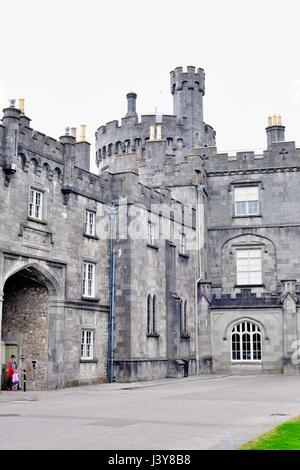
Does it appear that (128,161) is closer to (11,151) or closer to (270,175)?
(270,175)

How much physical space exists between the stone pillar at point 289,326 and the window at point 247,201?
18.6 ft

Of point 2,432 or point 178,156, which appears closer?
point 2,432

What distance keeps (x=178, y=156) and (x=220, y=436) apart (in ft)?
141

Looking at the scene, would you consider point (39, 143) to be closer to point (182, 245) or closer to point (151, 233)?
point (151, 233)

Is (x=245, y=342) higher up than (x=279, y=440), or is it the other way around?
(x=245, y=342)

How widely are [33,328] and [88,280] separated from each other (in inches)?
147

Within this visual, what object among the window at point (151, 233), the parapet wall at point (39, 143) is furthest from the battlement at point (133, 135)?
the parapet wall at point (39, 143)

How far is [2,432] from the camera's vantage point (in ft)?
39.8

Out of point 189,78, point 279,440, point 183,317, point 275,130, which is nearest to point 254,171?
point 275,130

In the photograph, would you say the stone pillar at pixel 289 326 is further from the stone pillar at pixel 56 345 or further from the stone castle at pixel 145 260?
the stone pillar at pixel 56 345

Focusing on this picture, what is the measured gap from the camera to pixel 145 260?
31000 mm

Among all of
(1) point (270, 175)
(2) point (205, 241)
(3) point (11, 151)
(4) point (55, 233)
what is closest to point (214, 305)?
(2) point (205, 241)

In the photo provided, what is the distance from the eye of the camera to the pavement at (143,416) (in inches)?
437

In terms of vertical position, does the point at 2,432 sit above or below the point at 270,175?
below
